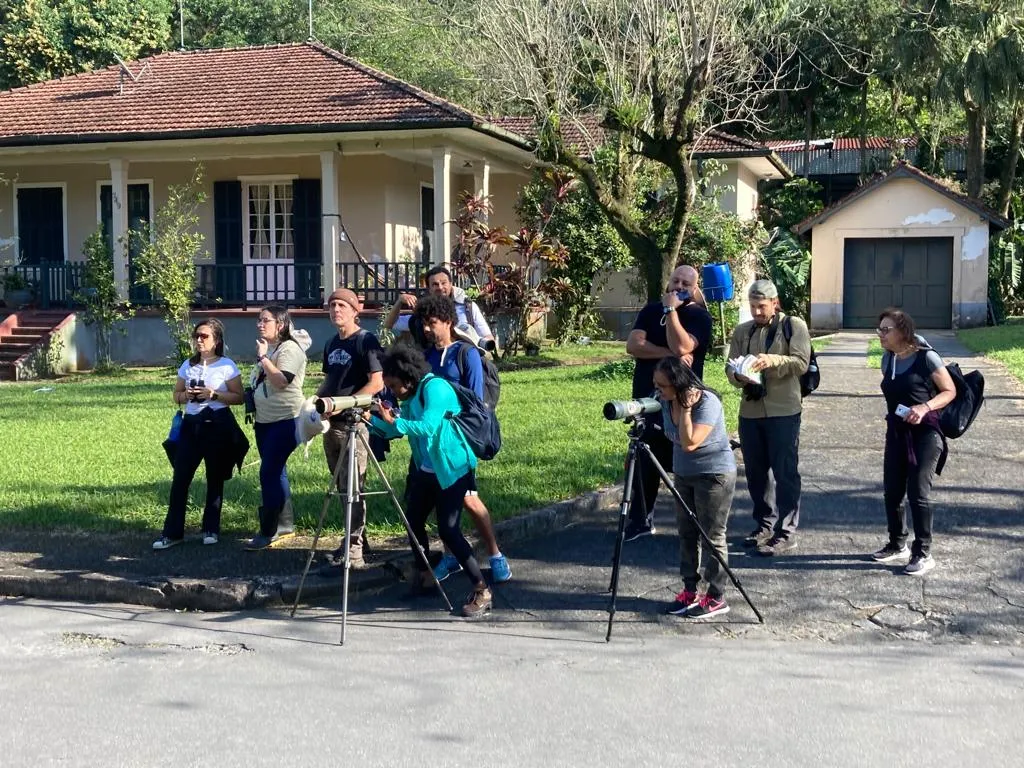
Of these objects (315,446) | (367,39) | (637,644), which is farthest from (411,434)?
(367,39)

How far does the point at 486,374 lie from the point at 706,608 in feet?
6.61

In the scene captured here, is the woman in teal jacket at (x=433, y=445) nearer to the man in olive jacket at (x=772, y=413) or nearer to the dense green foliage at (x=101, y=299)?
the man in olive jacket at (x=772, y=413)

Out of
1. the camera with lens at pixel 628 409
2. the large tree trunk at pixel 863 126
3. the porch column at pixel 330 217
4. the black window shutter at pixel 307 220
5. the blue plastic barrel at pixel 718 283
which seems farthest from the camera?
the large tree trunk at pixel 863 126

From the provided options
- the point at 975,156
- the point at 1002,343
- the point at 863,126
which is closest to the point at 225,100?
the point at 1002,343

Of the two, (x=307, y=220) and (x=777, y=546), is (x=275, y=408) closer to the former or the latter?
(x=777, y=546)

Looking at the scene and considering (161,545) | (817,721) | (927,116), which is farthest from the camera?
(927,116)

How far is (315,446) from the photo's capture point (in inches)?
446

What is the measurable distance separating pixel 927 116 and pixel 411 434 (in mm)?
34575

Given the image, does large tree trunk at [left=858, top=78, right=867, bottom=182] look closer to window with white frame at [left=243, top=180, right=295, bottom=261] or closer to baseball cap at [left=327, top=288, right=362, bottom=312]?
window with white frame at [left=243, top=180, right=295, bottom=261]

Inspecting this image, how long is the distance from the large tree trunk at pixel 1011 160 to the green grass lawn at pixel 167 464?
19.2 m

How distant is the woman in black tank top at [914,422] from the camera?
6848 millimetres

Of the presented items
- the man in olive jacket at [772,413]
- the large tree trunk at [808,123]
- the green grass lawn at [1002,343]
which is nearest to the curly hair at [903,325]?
the man in olive jacket at [772,413]

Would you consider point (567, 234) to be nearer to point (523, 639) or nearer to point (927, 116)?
point (523, 639)

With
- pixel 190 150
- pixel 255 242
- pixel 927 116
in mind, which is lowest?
pixel 255 242
